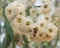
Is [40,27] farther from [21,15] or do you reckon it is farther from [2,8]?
[2,8]

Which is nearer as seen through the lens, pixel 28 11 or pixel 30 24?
pixel 30 24

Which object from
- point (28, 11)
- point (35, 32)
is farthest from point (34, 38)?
point (28, 11)

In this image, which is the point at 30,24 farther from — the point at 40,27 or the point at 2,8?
the point at 2,8

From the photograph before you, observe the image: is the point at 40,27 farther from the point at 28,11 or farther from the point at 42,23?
the point at 28,11

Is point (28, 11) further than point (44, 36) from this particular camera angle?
Yes

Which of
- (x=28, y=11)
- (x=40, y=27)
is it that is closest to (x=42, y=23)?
(x=40, y=27)

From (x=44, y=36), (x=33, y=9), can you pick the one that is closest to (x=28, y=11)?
(x=33, y=9)

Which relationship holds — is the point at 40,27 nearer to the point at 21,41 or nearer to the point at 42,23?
the point at 42,23
